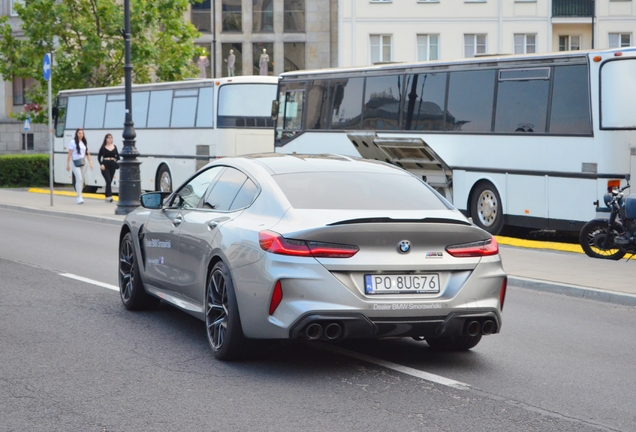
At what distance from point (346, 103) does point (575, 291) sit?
500 inches

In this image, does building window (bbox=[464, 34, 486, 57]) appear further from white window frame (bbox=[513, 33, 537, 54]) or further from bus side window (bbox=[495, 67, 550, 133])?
bus side window (bbox=[495, 67, 550, 133])

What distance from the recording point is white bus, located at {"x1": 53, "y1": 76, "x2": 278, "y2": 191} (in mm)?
29438

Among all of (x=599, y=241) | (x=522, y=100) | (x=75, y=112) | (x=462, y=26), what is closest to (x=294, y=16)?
(x=462, y=26)

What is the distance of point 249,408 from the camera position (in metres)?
6.45

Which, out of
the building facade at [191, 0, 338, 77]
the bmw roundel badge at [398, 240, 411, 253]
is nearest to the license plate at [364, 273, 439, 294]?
the bmw roundel badge at [398, 240, 411, 253]

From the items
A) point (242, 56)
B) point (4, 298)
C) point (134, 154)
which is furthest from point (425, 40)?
point (4, 298)

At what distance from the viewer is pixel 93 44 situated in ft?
135

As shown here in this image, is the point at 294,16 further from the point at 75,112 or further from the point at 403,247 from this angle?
the point at 403,247

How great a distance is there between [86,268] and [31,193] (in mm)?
22054

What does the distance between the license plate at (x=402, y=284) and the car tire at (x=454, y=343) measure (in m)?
0.98

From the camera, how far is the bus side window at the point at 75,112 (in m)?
36.9

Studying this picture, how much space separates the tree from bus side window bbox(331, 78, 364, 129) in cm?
1803

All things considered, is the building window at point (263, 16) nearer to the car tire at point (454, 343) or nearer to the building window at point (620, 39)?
the building window at point (620, 39)

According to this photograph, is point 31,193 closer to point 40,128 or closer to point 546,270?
point 546,270
